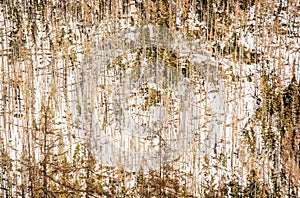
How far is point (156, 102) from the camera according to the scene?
156cm

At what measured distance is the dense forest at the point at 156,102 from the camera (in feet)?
5.11

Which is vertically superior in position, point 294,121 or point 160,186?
point 294,121

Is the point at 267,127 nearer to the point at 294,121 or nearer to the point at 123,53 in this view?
the point at 294,121

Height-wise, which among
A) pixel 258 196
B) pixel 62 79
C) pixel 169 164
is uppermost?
pixel 62 79

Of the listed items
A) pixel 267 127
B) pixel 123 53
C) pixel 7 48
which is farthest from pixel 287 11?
→ pixel 7 48

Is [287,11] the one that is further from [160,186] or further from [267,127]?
[160,186]

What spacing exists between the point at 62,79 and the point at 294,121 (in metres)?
0.75

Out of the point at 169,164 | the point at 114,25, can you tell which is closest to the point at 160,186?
the point at 169,164

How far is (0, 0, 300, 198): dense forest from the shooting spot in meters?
1.56

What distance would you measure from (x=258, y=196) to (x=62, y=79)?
28.8 inches

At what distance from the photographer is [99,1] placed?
1602 mm

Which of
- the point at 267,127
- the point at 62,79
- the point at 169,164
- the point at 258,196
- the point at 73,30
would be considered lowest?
the point at 258,196

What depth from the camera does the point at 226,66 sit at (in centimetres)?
157

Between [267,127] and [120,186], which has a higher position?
[267,127]
